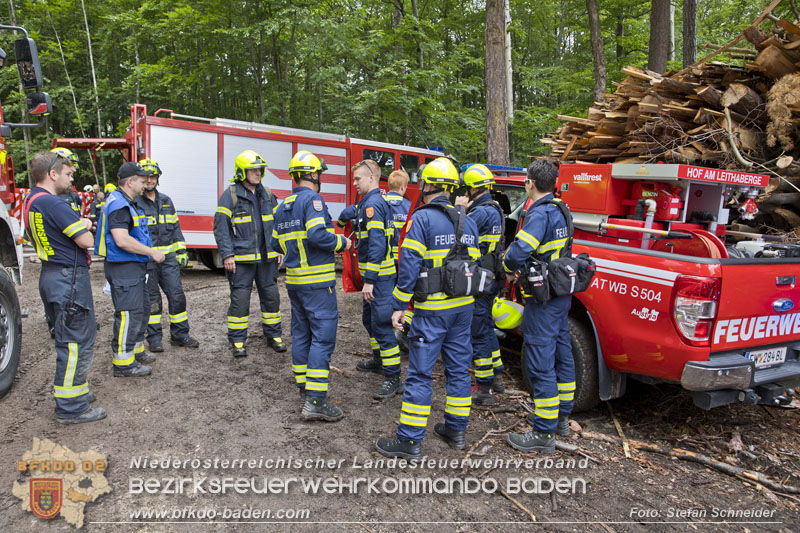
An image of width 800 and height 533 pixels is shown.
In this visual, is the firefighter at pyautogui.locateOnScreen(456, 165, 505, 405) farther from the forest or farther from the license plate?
the forest

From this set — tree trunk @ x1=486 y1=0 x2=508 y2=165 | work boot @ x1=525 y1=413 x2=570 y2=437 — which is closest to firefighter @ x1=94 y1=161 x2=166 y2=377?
work boot @ x1=525 y1=413 x2=570 y2=437

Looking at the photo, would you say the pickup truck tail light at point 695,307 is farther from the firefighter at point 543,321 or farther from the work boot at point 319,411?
the work boot at point 319,411

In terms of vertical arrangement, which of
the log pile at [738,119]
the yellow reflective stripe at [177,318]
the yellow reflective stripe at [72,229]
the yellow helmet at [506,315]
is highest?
the log pile at [738,119]

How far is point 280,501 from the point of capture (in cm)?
271

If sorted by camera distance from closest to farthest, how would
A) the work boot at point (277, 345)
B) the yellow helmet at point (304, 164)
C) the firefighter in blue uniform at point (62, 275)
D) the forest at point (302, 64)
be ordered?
the firefighter in blue uniform at point (62, 275) < the yellow helmet at point (304, 164) < the work boot at point (277, 345) < the forest at point (302, 64)

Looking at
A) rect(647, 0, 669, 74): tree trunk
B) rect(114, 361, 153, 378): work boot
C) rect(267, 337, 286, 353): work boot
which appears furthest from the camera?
rect(647, 0, 669, 74): tree trunk

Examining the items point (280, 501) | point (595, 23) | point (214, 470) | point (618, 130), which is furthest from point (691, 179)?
point (595, 23)

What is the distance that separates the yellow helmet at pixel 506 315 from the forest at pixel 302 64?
8.41 metres

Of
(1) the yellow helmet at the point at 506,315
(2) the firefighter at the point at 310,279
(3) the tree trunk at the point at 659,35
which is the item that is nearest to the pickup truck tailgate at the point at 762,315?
(1) the yellow helmet at the point at 506,315

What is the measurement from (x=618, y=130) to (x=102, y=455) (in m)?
6.18

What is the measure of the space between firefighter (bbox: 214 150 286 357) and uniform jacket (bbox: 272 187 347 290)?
50.1 inches

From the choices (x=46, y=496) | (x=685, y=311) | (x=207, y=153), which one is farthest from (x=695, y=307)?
(x=207, y=153)

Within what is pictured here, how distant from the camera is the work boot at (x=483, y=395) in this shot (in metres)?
4.15

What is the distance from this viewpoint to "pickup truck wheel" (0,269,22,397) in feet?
12.8
